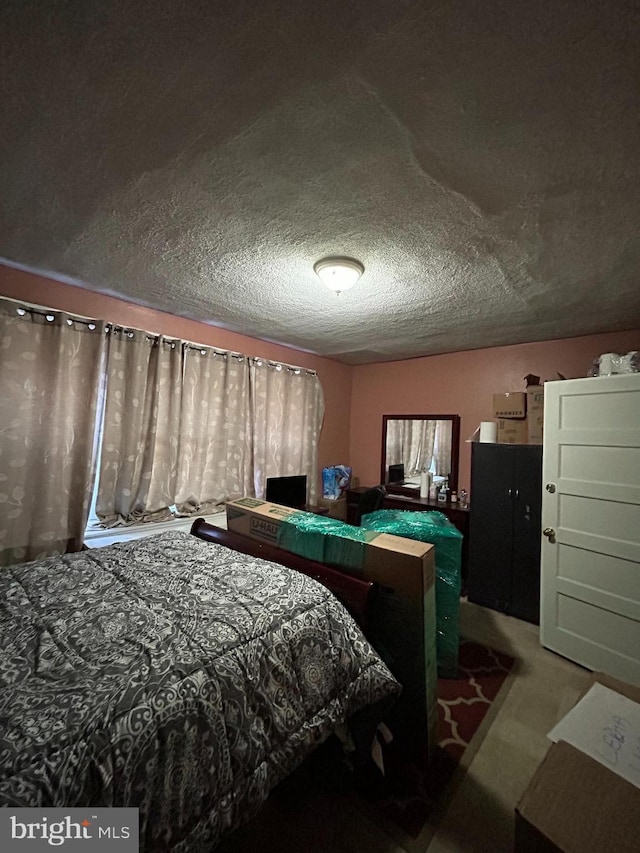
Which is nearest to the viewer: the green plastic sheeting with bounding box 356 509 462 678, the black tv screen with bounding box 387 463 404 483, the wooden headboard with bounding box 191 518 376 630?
the wooden headboard with bounding box 191 518 376 630

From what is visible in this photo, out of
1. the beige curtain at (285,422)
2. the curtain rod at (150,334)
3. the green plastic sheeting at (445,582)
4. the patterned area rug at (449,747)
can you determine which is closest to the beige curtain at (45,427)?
the curtain rod at (150,334)

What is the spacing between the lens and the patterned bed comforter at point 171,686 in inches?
29.0

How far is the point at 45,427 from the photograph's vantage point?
2164 millimetres

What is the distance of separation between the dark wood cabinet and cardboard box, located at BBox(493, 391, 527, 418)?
37 centimetres

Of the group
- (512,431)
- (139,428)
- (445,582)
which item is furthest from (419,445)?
(139,428)

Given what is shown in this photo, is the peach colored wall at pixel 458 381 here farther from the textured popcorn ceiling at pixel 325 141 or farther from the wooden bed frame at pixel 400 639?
the wooden bed frame at pixel 400 639

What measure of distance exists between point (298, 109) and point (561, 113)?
30.4 inches

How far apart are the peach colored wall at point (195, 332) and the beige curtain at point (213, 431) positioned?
19 centimetres

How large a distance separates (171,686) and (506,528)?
2750 mm

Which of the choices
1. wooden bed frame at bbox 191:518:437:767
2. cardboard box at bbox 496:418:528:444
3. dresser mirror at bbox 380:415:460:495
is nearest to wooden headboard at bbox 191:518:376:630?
wooden bed frame at bbox 191:518:437:767

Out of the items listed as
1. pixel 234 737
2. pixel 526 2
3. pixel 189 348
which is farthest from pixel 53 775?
pixel 189 348

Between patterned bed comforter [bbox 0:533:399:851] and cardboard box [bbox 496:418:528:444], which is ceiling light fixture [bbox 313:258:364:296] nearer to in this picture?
patterned bed comforter [bbox 0:533:399:851]

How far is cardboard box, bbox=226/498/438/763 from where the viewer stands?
1353 mm

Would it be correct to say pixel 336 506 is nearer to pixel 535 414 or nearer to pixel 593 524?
pixel 535 414
